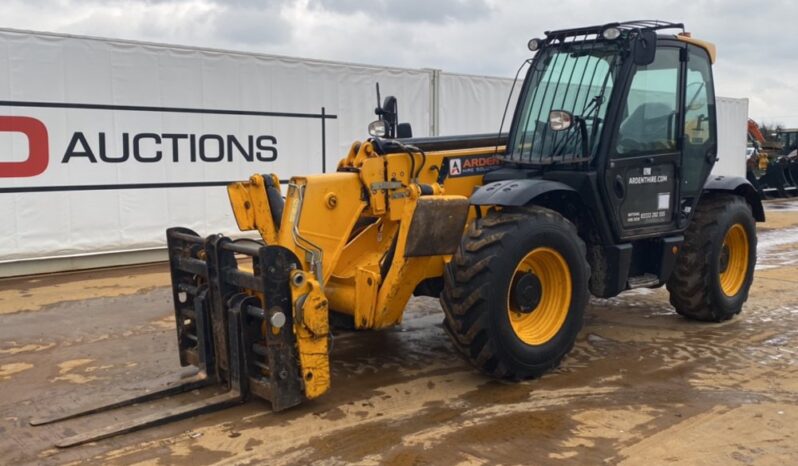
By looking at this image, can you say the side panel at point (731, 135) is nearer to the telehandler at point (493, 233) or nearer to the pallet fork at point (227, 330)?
the telehandler at point (493, 233)

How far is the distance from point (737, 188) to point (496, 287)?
348 centimetres

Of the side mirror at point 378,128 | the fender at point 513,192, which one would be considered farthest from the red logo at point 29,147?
the fender at point 513,192

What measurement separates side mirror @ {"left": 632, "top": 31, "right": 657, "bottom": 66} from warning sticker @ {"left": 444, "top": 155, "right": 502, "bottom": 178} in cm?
129

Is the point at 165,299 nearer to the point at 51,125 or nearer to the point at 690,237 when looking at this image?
the point at 51,125

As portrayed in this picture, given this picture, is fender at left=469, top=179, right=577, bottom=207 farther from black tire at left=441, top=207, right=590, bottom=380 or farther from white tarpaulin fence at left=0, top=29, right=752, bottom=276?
white tarpaulin fence at left=0, top=29, right=752, bottom=276

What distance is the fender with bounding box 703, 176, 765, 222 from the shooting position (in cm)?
668

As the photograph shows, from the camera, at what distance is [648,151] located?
19.1ft

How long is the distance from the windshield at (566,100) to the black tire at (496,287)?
86 centimetres

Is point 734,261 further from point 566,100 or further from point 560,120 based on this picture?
point 560,120

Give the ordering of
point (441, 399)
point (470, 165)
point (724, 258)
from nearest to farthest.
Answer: point (441, 399)
point (470, 165)
point (724, 258)

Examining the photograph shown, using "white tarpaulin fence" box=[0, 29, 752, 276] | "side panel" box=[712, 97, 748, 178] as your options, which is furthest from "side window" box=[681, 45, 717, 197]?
"side panel" box=[712, 97, 748, 178]

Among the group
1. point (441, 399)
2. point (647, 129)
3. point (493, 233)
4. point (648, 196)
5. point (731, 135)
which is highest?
point (731, 135)

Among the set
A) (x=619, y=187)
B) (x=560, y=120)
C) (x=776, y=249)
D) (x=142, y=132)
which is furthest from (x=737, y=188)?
(x=142, y=132)

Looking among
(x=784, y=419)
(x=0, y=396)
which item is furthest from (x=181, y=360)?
(x=784, y=419)
